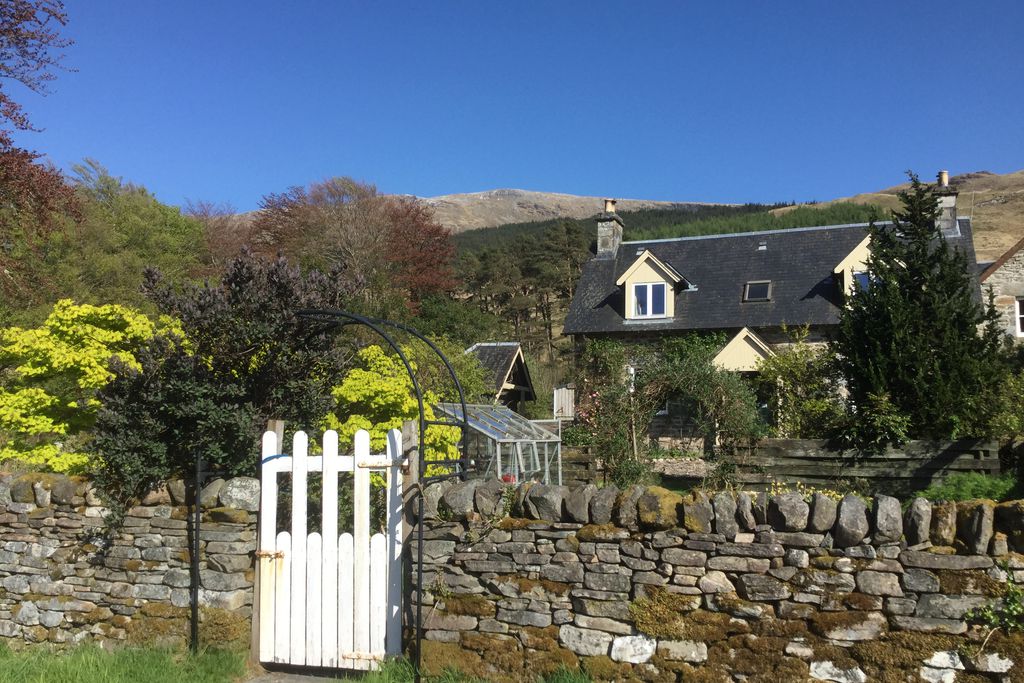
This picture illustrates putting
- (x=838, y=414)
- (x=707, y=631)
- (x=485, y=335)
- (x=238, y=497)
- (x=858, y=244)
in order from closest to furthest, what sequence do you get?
(x=707, y=631) < (x=238, y=497) < (x=838, y=414) < (x=858, y=244) < (x=485, y=335)

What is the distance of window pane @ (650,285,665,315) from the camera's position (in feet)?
78.7

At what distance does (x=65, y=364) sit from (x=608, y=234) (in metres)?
20.6

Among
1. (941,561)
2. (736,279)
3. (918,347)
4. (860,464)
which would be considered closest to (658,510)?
(941,561)

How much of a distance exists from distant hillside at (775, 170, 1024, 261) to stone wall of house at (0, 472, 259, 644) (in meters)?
50.4

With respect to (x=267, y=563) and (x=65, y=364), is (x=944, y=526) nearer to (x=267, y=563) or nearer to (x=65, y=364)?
(x=267, y=563)

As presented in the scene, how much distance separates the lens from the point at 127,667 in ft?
18.1

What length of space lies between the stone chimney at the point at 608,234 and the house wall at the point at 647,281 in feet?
9.45

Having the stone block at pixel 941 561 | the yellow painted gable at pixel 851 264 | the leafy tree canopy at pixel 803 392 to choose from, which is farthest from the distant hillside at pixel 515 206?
the stone block at pixel 941 561

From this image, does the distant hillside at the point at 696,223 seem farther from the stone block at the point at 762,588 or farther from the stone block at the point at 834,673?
the stone block at the point at 834,673

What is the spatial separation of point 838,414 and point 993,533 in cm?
1009

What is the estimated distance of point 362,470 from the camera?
558cm

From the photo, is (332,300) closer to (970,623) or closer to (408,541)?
(408,541)

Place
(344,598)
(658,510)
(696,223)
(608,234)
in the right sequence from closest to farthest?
(658,510), (344,598), (608,234), (696,223)

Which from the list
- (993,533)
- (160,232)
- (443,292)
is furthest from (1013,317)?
(160,232)
